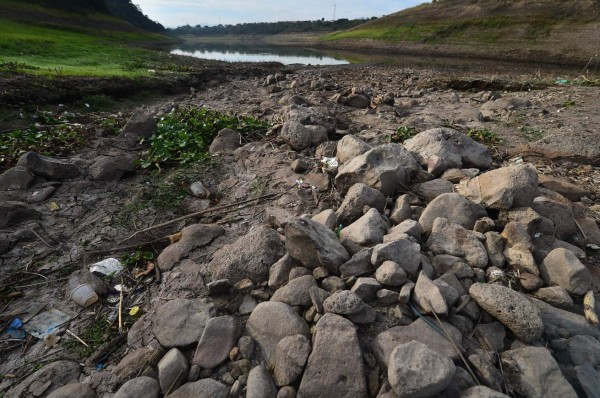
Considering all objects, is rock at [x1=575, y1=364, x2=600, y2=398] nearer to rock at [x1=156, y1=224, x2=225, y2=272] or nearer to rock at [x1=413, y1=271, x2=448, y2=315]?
rock at [x1=413, y1=271, x2=448, y2=315]

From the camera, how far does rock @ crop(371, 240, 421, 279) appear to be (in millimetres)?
2432

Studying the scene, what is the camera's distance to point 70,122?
7230 millimetres

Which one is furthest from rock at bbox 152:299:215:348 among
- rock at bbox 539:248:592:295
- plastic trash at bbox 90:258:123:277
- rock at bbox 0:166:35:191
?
rock at bbox 0:166:35:191

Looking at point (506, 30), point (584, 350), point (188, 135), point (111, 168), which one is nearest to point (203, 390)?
point (584, 350)

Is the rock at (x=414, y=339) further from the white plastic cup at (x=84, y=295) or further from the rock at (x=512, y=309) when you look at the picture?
the white plastic cup at (x=84, y=295)

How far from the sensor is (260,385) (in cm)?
195

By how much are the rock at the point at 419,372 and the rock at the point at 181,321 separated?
1289 mm

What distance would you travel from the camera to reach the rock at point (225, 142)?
559 centimetres

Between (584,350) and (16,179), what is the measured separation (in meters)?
5.94

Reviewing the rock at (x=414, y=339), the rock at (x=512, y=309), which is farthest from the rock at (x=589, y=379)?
the rock at (x=414, y=339)

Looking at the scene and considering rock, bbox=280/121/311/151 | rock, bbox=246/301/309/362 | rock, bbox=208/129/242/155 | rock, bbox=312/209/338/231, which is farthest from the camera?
rock, bbox=208/129/242/155

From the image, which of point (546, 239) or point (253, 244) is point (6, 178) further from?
point (546, 239)

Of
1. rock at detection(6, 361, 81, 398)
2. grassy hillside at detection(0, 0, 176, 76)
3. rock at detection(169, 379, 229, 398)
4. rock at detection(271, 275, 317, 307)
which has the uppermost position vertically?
grassy hillside at detection(0, 0, 176, 76)

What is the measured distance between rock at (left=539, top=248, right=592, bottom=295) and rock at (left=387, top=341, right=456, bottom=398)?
119cm
